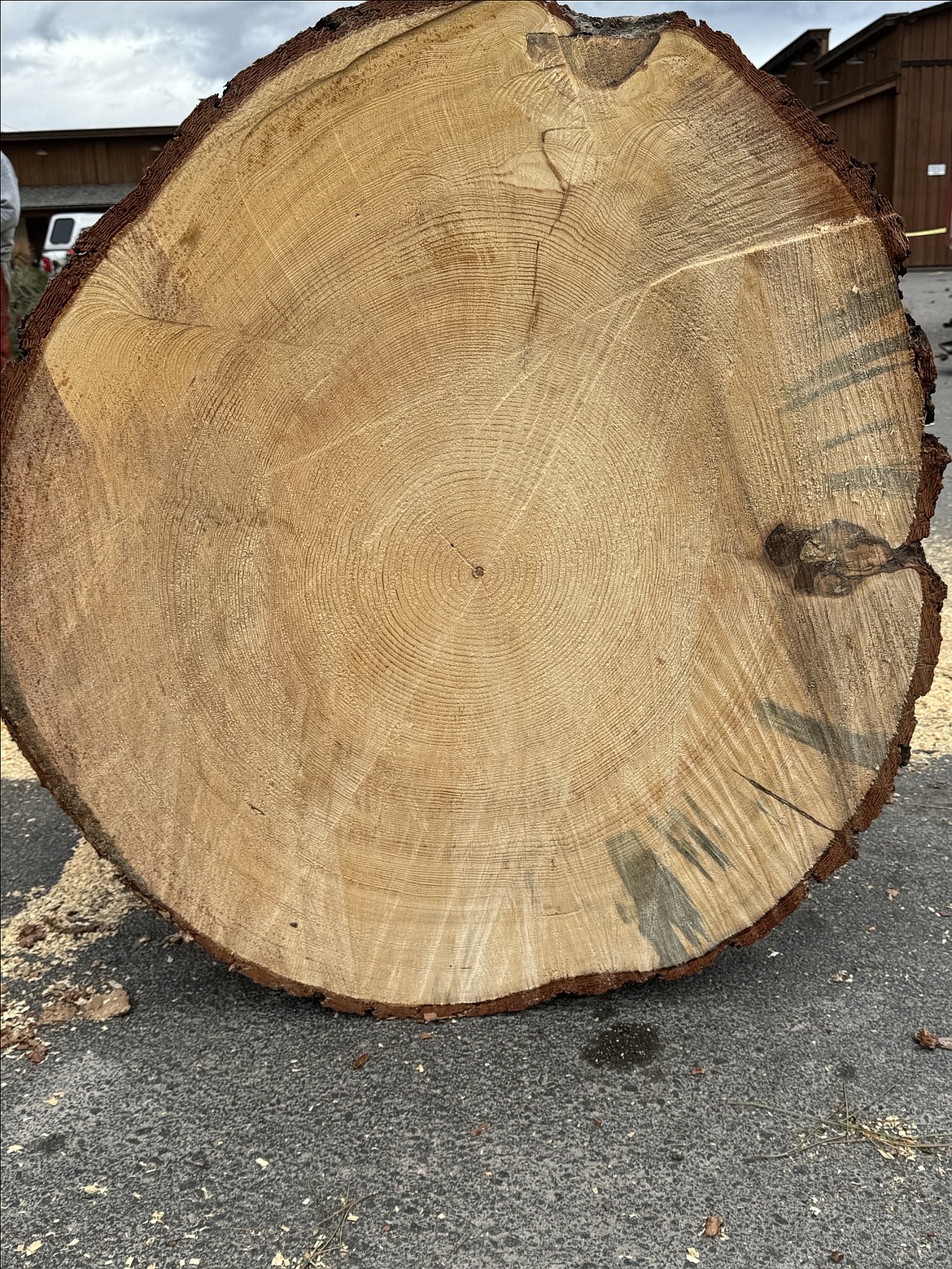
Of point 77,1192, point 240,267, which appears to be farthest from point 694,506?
point 77,1192

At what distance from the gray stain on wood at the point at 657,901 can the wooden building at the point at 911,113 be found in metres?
11.5

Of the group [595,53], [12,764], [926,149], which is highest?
[926,149]

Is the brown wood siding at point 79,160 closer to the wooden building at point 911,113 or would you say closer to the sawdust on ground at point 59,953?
the wooden building at point 911,113

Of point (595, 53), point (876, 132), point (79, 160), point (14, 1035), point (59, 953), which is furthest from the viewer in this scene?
point (79, 160)

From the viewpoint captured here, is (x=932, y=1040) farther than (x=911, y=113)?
No

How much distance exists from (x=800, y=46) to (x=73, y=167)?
10.3m

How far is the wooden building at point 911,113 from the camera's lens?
1172 cm

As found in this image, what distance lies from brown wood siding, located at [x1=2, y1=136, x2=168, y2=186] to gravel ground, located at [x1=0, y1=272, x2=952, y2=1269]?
1522cm

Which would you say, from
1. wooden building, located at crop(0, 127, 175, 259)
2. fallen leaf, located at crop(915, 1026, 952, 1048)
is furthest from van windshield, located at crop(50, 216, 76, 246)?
fallen leaf, located at crop(915, 1026, 952, 1048)

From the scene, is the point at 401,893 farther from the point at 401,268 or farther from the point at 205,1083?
the point at 401,268

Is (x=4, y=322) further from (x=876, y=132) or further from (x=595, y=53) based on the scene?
(x=876, y=132)

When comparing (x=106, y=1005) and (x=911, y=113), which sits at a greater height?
(x=911, y=113)

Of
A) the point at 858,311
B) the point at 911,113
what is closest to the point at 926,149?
the point at 911,113

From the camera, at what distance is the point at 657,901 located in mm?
1872
